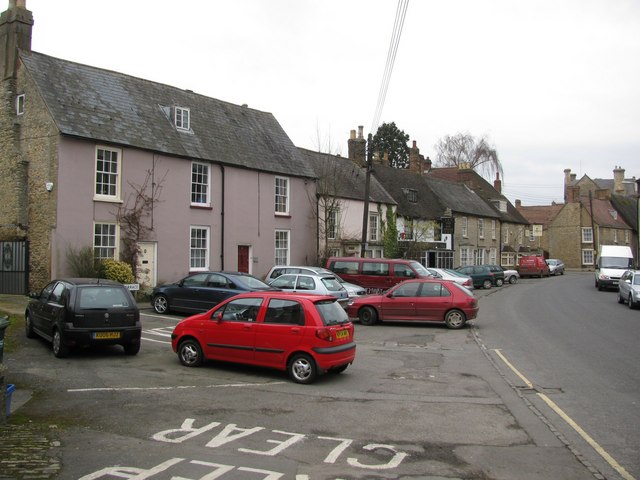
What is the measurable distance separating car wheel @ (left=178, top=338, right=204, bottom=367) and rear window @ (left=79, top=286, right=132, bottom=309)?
5.26 feet

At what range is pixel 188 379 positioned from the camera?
33.0 feet

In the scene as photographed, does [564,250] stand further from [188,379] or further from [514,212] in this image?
[188,379]

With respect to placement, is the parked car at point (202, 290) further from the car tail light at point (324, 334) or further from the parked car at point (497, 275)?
the parked car at point (497, 275)

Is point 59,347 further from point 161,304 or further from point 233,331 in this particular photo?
point 161,304

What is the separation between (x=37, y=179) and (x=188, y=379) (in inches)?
550

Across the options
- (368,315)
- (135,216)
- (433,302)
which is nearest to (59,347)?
(368,315)

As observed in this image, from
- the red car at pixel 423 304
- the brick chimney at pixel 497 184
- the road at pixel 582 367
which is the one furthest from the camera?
the brick chimney at pixel 497 184

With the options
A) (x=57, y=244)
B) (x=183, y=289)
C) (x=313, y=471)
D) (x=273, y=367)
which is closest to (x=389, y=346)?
(x=273, y=367)

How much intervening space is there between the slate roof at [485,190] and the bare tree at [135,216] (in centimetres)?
3951

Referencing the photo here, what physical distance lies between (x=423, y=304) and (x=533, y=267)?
35701 mm

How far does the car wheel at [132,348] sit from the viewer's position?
1200 cm

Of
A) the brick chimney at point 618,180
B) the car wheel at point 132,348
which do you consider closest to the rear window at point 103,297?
the car wheel at point 132,348

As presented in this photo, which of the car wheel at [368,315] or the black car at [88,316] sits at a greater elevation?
the black car at [88,316]

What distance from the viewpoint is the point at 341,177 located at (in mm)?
35438
